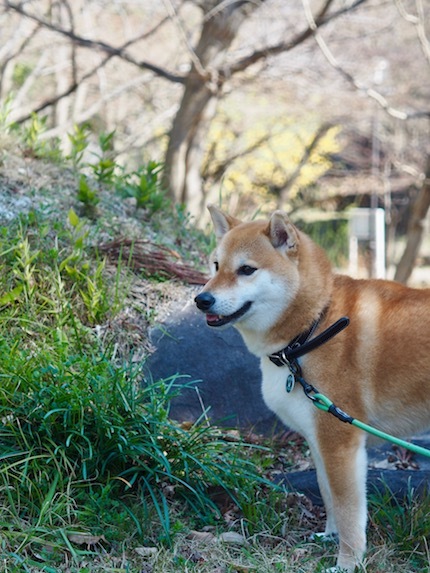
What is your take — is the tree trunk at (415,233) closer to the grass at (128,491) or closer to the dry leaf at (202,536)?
the grass at (128,491)

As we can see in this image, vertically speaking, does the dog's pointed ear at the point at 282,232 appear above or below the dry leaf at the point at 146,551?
above

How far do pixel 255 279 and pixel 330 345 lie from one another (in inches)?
20.2

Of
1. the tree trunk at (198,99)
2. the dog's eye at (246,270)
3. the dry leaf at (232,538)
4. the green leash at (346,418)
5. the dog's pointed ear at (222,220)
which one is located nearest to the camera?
the green leash at (346,418)

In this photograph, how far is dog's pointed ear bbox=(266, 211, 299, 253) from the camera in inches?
155

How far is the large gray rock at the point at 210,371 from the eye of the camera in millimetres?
5156

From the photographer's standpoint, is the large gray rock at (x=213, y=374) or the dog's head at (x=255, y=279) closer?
the dog's head at (x=255, y=279)

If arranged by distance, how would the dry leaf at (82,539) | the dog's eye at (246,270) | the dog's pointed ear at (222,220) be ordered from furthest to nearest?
the dog's pointed ear at (222,220)
the dog's eye at (246,270)
the dry leaf at (82,539)

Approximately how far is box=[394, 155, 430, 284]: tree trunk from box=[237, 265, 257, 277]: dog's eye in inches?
294

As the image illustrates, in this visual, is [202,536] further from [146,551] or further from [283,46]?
[283,46]

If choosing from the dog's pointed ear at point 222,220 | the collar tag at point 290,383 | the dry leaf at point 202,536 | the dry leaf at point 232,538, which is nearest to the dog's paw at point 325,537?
the dry leaf at point 232,538

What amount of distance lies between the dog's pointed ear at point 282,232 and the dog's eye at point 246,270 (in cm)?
20

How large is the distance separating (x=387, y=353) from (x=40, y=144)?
181 inches

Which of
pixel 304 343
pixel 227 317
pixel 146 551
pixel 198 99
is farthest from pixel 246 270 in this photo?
pixel 198 99

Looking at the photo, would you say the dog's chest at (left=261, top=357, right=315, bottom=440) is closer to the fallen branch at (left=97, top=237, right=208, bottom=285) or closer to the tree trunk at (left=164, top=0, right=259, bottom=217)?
the fallen branch at (left=97, top=237, right=208, bottom=285)
